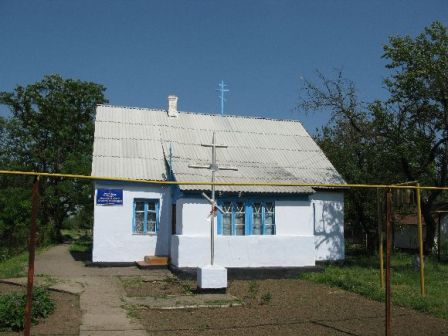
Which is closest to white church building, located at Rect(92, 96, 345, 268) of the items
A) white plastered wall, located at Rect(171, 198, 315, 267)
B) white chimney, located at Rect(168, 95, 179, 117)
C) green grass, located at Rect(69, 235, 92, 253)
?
white plastered wall, located at Rect(171, 198, 315, 267)

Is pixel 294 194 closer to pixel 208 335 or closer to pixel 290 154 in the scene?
pixel 290 154

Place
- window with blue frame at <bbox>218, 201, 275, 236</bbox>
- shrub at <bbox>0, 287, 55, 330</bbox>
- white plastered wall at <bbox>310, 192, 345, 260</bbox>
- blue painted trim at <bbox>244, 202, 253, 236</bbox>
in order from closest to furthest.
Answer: shrub at <bbox>0, 287, 55, 330</bbox> < window with blue frame at <bbox>218, 201, 275, 236</bbox> < blue painted trim at <bbox>244, 202, 253, 236</bbox> < white plastered wall at <bbox>310, 192, 345, 260</bbox>

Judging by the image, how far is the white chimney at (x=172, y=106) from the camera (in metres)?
21.3

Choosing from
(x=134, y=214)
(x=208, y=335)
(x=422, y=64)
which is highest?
(x=422, y=64)

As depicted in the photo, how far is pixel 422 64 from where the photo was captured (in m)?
16.7

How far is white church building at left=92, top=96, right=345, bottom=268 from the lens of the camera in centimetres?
1526

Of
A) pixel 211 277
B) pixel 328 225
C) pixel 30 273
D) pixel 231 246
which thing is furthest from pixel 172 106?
pixel 30 273

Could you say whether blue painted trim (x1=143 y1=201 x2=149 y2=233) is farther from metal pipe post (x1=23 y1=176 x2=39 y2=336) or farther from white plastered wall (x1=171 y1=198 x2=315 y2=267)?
metal pipe post (x1=23 y1=176 x2=39 y2=336)

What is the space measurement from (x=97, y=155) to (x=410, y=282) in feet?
36.2

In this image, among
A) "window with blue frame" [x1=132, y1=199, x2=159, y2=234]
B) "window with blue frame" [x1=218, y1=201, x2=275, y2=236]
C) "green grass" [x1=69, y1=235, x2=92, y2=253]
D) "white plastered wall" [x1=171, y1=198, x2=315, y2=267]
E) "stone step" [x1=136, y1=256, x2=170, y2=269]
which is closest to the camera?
"white plastered wall" [x1=171, y1=198, x2=315, y2=267]

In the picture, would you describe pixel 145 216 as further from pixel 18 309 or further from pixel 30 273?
pixel 30 273

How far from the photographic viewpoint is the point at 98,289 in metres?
12.0

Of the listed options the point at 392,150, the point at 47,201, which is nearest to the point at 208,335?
the point at 392,150

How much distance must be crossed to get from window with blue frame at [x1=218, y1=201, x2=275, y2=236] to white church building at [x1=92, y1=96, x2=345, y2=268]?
0.11ft
